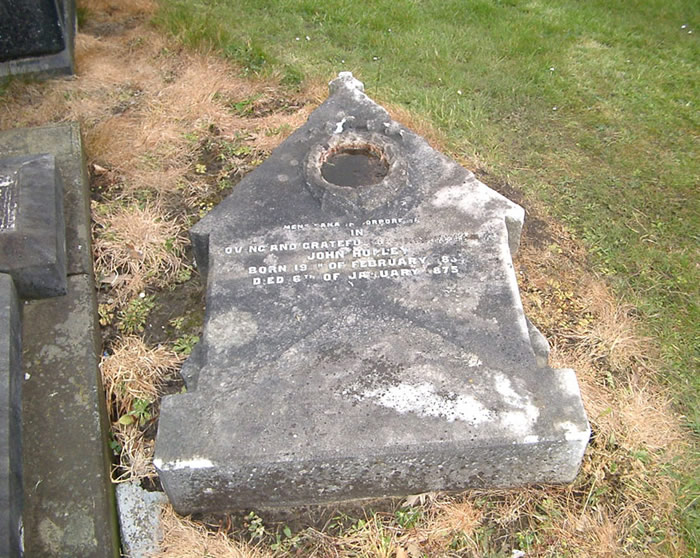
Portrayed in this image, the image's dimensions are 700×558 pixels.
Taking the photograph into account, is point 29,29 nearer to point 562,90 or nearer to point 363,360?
point 363,360

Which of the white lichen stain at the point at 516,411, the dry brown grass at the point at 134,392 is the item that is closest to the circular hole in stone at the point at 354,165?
the dry brown grass at the point at 134,392

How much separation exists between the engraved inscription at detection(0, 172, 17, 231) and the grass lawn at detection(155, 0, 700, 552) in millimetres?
2254

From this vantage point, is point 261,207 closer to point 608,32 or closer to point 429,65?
point 429,65

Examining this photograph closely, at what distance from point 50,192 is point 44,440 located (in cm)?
132

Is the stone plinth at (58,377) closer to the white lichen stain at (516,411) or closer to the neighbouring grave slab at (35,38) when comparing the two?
the neighbouring grave slab at (35,38)

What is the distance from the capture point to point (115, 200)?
4.08 metres

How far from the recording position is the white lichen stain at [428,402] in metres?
2.52

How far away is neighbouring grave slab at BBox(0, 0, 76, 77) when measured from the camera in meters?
4.52

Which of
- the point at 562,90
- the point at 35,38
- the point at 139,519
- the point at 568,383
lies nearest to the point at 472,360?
the point at 568,383

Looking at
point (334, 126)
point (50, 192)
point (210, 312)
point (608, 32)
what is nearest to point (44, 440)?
point (210, 312)

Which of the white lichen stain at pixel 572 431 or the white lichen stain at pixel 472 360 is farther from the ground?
the white lichen stain at pixel 472 360

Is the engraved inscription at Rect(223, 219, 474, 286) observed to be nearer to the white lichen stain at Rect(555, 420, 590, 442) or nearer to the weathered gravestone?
the weathered gravestone

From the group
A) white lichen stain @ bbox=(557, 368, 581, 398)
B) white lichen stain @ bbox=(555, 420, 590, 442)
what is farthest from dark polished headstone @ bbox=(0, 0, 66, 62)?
white lichen stain @ bbox=(555, 420, 590, 442)

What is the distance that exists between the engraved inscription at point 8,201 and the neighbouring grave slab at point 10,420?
31cm
